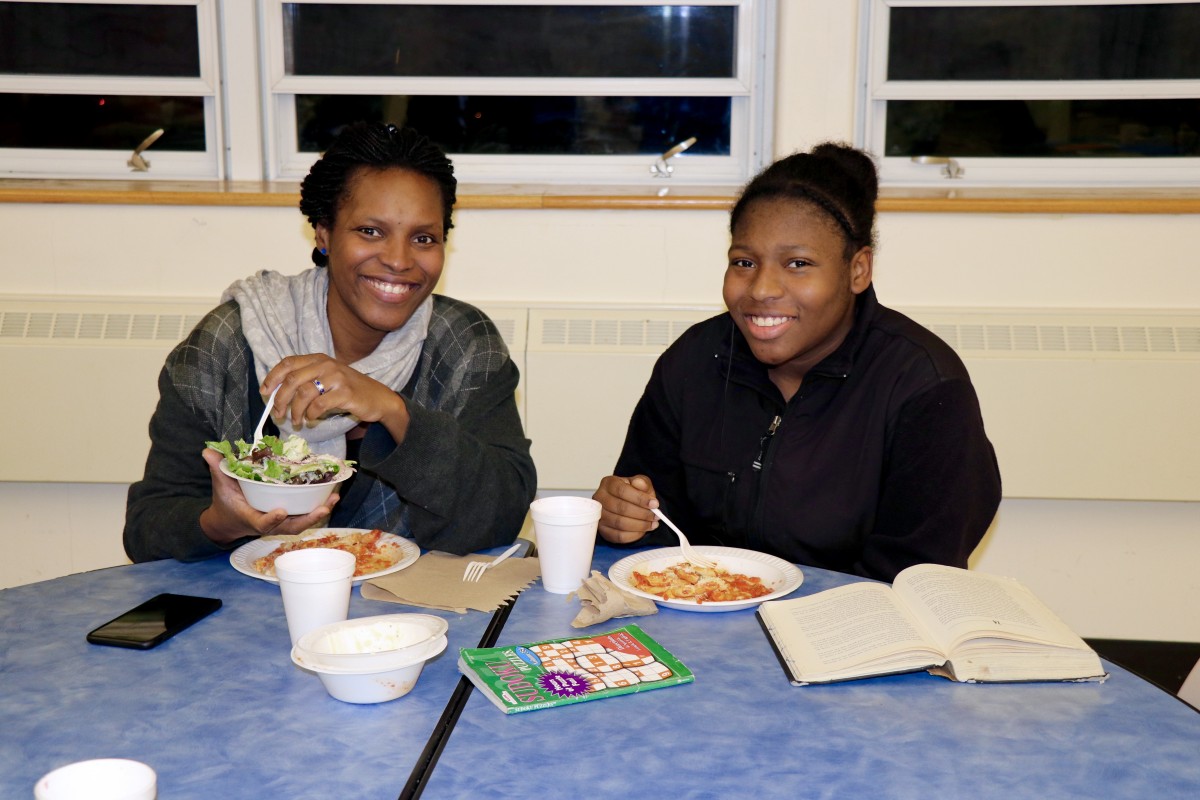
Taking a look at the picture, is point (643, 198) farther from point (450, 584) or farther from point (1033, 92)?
point (450, 584)

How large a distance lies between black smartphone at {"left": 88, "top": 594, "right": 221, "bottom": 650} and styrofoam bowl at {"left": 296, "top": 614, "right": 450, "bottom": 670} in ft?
0.74

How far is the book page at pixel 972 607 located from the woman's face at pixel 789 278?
0.51 meters

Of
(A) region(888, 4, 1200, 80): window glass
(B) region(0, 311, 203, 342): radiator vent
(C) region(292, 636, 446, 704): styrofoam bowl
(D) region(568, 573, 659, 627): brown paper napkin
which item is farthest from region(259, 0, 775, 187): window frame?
(C) region(292, 636, 446, 704): styrofoam bowl

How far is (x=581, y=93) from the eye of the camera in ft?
10.6

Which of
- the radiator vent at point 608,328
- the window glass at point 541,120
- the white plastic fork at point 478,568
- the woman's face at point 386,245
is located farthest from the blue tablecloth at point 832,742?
the window glass at point 541,120

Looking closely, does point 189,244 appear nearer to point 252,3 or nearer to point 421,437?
point 252,3

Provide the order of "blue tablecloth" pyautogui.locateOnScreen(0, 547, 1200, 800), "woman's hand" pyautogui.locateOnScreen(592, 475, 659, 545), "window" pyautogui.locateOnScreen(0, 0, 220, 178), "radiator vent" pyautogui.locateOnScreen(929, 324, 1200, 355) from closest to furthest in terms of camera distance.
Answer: "blue tablecloth" pyautogui.locateOnScreen(0, 547, 1200, 800) < "woman's hand" pyautogui.locateOnScreen(592, 475, 659, 545) < "radiator vent" pyautogui.locateOnScreen(929, 324, 1200, 355) < "window" pyautogui.locateOnScreen(0, 0, 220, 178)

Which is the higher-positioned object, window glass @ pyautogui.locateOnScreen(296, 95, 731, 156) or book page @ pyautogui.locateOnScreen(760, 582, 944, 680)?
window glass @ pyautogui.locateOnScreen(296, 95, 731, 156)

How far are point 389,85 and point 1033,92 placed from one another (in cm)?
184

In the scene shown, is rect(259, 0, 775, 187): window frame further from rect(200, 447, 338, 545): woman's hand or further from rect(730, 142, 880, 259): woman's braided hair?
rect(200, 447, 338, 545): woman's hand

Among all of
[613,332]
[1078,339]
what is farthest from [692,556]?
[1078,339]

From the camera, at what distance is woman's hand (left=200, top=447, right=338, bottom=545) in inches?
63.9

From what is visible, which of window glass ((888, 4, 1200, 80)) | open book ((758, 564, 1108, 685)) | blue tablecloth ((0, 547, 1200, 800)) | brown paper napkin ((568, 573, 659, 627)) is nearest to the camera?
blue tablecloth ((0, 547, 1200, 800))

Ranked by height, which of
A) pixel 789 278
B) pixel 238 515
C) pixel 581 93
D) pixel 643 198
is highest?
pixel 581 93
